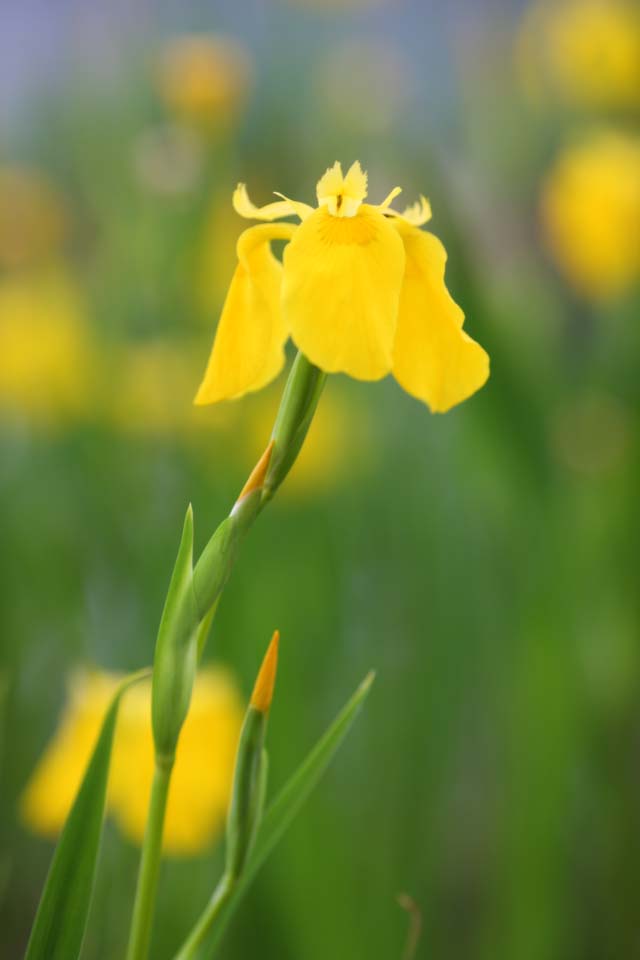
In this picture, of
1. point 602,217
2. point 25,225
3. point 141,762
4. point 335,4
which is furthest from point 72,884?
point 335,4

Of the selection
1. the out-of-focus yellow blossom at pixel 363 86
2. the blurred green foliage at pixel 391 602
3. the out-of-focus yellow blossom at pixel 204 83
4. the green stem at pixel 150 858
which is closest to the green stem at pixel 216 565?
the green stem at pixel 150 858

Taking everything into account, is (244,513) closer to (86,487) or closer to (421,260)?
(421,260)

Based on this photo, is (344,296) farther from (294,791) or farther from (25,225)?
(25,225)

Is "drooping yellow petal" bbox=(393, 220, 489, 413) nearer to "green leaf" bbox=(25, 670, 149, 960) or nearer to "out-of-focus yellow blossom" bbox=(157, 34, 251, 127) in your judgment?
"green leaf" bbox=(25, 670, 149, 960)

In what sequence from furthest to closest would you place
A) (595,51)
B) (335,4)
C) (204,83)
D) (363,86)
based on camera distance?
(335,4) → (363,86) → (595,51) → (204,83)

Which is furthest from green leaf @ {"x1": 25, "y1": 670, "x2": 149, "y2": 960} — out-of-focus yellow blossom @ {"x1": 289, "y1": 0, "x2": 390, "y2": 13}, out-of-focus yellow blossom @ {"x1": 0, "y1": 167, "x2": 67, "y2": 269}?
out-of-focus yellow blossom @ {"x1": 289, "y1": 0, "x2": 390, "y2": 13}

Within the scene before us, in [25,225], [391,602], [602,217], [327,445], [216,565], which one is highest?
[216,565]
